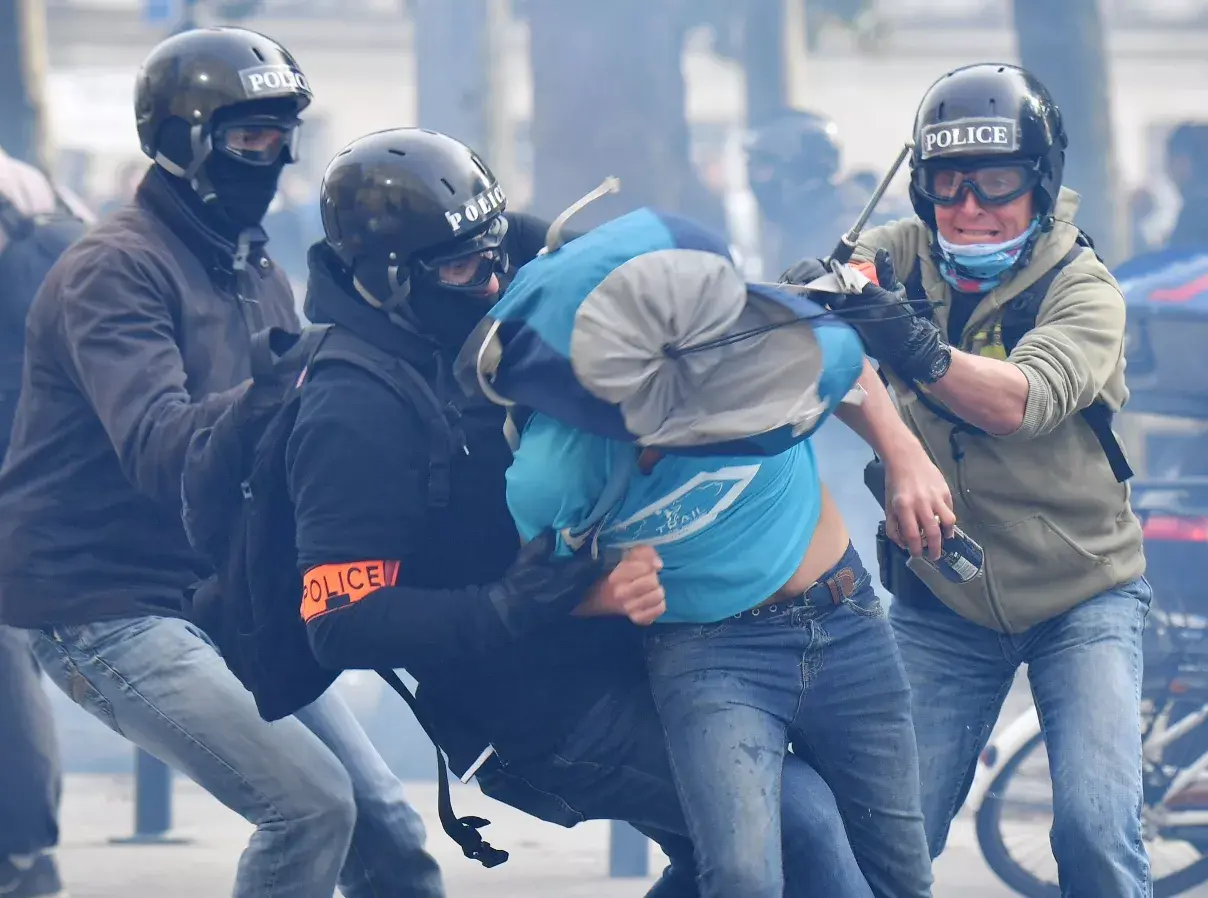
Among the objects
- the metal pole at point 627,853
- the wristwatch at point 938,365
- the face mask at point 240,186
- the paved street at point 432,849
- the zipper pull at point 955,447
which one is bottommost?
the paved street at point 432,849

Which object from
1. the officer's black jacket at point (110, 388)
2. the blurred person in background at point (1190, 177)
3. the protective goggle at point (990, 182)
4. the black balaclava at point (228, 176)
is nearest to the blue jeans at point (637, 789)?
the officer's black jacket at point (110, 388)

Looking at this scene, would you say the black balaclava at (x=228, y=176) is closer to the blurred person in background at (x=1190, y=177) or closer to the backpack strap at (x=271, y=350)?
the backpack strap at (x=271, y=350)

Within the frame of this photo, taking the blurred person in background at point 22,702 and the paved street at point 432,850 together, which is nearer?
the blurred person in background at point 22,702

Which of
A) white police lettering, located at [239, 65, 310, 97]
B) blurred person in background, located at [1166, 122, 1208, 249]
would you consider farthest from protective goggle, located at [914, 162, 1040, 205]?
blurred person in background, located at [1166, 122, 1208, 249]

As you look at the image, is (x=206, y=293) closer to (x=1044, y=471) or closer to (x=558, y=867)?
(x=1044, y=471)

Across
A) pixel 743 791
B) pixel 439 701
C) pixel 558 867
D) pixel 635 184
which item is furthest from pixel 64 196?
pixel 635 184

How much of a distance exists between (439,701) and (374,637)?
0.88ft

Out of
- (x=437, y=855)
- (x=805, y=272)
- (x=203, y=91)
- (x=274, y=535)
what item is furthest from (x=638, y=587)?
(x=437, y=855)

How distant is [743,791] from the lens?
3170mm

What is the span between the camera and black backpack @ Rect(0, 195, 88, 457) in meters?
5.32

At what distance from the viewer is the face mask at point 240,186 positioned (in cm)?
416

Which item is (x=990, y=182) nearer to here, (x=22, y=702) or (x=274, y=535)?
(x=274, y=535)

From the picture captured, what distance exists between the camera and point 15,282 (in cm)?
533

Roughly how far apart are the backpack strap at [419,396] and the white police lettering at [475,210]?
0.27m
